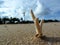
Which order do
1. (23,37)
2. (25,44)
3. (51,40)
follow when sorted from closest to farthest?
(25,44) < (51,40) < (23,37)

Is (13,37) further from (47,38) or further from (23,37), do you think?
(47,38)

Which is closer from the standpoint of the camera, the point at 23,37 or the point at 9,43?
the point at 9,43

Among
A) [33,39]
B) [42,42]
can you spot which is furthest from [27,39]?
[42,42]

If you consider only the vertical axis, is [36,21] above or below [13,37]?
above

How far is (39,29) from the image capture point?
1327 cm

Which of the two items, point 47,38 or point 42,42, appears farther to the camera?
point 47,38

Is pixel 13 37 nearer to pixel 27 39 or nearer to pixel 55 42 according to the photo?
pixel 27 39

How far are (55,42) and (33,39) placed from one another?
5.06 feet

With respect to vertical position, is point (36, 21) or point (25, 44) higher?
point (36, 21)

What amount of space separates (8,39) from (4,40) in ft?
1.17

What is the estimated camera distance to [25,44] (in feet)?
39.4

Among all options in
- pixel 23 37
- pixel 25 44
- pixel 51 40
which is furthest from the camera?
pixel 23 37

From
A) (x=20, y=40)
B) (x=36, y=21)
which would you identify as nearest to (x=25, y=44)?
(x=20, y=40)

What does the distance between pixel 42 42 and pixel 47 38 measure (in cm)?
105
